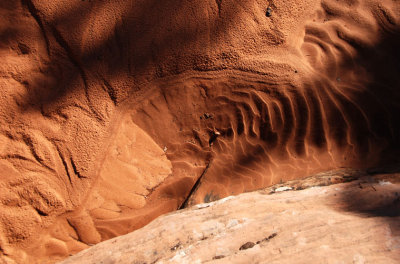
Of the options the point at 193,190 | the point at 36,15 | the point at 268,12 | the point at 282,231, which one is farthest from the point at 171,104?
the point at 282,231

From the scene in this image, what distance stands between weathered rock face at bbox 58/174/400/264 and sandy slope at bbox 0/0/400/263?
0.70 meters

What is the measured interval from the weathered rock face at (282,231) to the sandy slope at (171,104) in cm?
70

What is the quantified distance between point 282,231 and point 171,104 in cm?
187

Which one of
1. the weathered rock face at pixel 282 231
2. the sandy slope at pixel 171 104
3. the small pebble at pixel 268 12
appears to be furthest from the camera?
the small pebble at pixel 268 12

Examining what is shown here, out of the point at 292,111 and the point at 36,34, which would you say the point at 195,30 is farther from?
the point at 36,34

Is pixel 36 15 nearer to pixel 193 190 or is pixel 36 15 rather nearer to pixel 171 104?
pixel 171 104

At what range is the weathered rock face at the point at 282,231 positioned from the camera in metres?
1.39

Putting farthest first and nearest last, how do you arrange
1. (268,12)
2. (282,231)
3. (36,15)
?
1. (268,12)
2. (36,15)
3. (282,231)

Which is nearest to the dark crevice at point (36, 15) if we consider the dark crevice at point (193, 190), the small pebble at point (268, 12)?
the dark crevice at point (193, 190)

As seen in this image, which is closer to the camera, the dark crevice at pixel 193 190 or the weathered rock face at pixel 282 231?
the weathered rock face at pixel 282 231

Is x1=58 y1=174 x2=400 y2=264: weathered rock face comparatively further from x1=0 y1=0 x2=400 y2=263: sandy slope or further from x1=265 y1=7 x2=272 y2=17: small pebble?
x1=265 y1=7 x2=272 y2=17: small pebble

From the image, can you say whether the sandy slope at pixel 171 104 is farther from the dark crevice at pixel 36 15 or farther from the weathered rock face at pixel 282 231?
the weathered rock face at pixel 282 231

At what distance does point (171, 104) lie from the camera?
299 cm

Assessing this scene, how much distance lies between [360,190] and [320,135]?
1.06 meters
